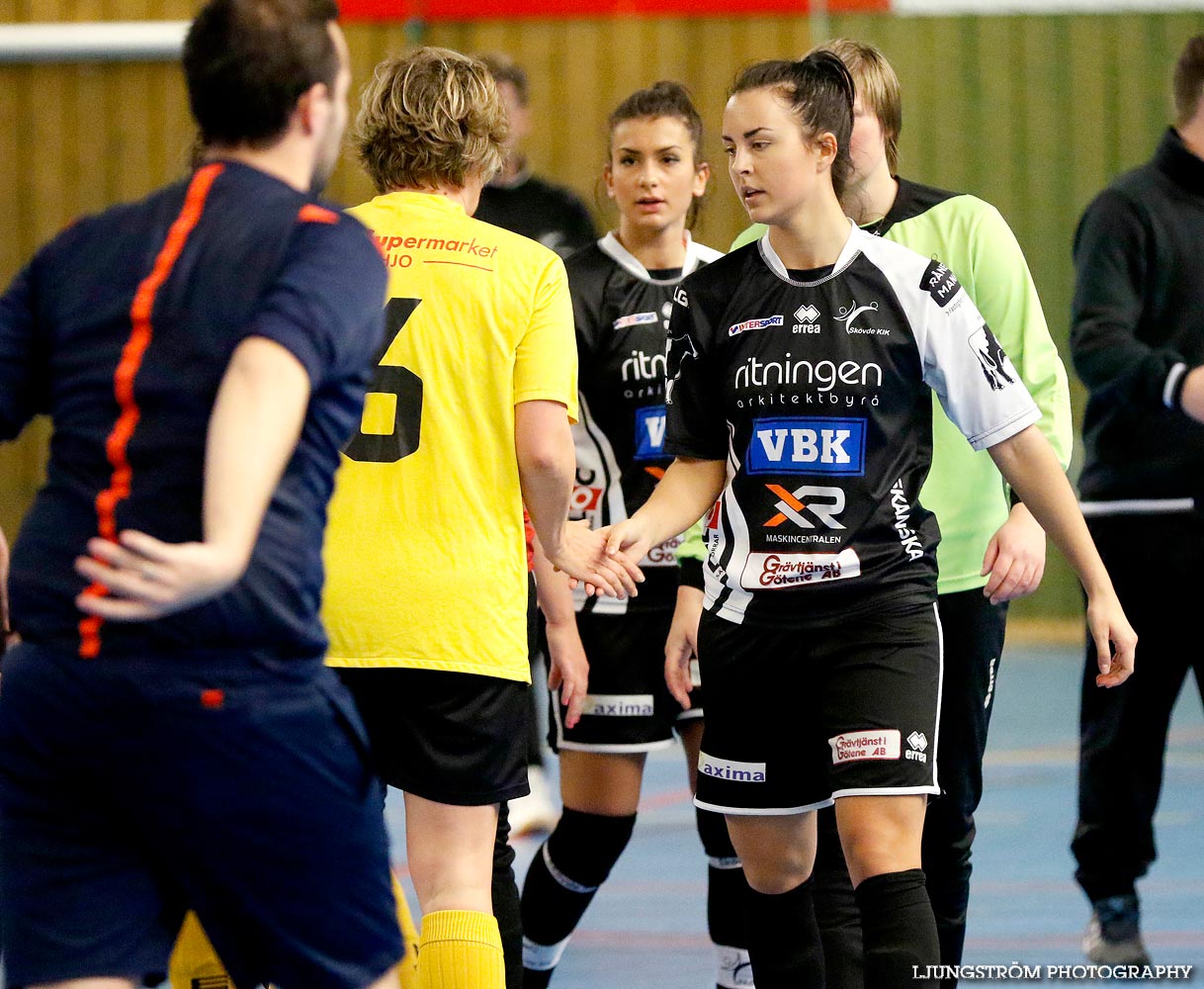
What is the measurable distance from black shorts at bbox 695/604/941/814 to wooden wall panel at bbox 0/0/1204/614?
7.05 metres

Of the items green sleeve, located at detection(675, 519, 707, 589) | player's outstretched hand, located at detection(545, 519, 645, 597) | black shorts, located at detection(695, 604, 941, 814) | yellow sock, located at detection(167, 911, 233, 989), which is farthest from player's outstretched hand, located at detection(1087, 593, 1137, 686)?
yellow sock, located at detection(167, 911, 233, 989)

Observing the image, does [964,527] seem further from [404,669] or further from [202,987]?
[202,987]

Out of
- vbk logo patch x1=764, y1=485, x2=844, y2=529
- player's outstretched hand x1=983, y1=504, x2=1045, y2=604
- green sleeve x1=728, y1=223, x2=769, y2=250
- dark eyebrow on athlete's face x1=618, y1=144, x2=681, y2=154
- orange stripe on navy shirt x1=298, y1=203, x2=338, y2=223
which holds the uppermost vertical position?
dark eyebrow on athlete's face x1=618, y1=144, x2=681, y2=154

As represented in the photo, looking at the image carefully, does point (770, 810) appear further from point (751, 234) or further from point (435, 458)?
point (751, 234)

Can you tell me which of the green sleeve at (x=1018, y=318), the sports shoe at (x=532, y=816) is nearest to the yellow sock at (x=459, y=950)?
the green sleeve at (x=1018, y=318)

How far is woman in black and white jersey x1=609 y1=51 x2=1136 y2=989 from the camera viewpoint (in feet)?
8.91

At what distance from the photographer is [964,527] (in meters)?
3.20

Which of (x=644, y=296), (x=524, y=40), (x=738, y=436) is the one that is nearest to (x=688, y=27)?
(x=524, y=40)

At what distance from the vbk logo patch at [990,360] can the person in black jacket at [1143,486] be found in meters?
1.17

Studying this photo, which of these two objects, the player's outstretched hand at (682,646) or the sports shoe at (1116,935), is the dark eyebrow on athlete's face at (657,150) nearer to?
the player's outstretched hand at (682,646)

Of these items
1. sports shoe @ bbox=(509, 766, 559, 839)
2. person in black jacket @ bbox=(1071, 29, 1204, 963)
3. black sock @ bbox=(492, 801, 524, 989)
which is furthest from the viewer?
sports shoe @ bbox=(509, 766, 559, 839)

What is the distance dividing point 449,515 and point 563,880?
1.17 meters

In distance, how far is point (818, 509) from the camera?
2740 mm

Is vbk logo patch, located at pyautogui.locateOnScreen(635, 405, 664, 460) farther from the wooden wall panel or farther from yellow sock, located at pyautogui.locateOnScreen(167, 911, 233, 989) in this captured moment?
the wooden wall panel
